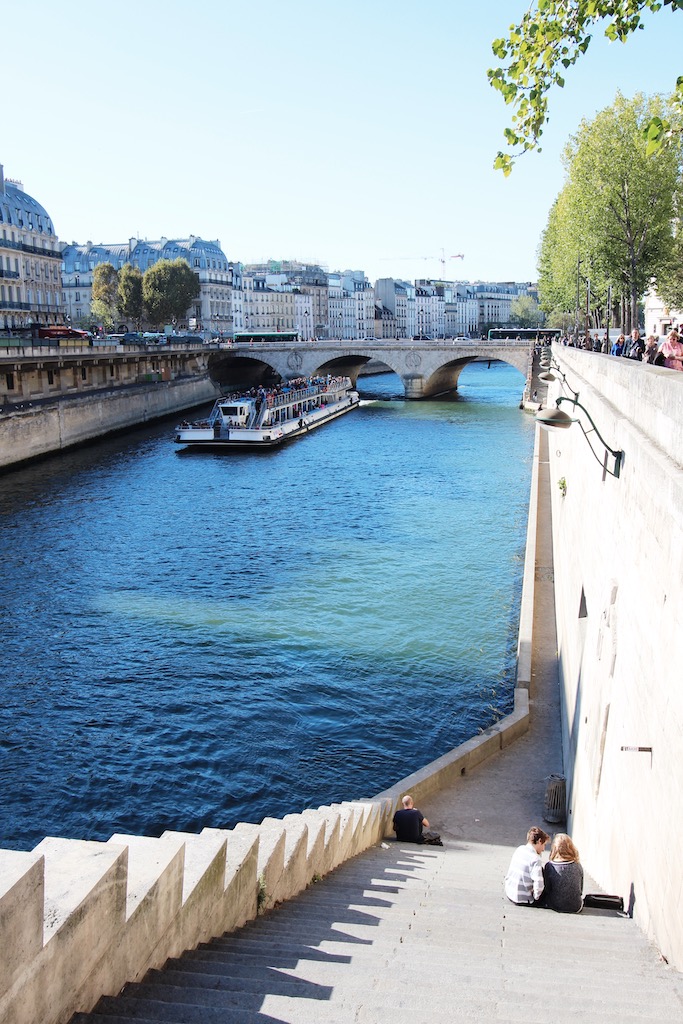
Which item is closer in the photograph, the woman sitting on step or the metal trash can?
the woman sitting on step

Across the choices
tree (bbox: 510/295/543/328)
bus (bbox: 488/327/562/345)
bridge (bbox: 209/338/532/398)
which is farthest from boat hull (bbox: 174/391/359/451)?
tree (bbox: 510/295/543/328)

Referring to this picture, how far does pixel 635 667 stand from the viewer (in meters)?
7.00

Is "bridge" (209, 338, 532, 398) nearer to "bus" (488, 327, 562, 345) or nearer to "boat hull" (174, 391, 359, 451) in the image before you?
"bus" (488, 327, 562, 345)

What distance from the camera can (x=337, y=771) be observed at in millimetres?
14047

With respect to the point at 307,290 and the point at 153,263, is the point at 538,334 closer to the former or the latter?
the point at 153,263

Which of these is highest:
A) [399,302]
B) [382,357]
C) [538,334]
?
[399,302]

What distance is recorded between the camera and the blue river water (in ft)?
45.3

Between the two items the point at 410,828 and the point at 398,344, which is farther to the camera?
the point at 398,344

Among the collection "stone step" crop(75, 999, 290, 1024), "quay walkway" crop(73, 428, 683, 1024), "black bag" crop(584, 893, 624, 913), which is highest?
"stone step" crop(75, 999, 290, 1024)

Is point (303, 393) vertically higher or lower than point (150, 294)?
lower

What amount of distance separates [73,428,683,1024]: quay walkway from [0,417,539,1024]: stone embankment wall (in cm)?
13

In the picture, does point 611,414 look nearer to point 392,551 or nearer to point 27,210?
point 392,551

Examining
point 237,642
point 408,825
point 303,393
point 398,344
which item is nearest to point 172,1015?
point 408,825

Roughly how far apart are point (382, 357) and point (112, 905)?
2890 inches
